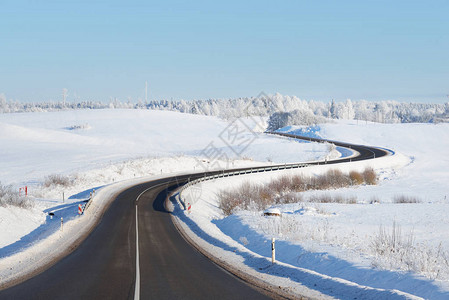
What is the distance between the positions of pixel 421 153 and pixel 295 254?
84459 mm

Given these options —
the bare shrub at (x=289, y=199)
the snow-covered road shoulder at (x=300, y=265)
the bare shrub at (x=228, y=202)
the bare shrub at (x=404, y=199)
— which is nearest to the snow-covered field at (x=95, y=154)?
the snow-covered road shoulder at (x=300, y=265)

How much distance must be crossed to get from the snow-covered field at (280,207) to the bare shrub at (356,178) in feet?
8.39

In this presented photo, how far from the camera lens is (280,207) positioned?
114 feet

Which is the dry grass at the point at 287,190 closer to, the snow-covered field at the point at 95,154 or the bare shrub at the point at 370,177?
the bare shrub at the point at 370,177

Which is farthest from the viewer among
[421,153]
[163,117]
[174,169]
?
[163,117]

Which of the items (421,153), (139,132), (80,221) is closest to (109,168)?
(80,221)

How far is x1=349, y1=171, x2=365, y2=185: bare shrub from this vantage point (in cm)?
5581

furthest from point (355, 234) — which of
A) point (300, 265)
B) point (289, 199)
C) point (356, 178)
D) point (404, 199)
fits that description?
point (356, 178)

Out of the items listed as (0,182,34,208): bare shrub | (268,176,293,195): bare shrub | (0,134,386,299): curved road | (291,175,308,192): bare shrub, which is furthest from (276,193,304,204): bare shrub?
(0,182,34,208): bare shrub

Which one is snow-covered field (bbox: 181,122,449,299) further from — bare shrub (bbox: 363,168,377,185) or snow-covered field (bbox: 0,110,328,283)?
snow-covered field (bbox: 0,110,328,283)

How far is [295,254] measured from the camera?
1556cm

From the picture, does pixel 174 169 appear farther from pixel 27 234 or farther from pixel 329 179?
pixel 27 234

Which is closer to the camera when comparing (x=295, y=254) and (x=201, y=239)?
(x=295, y=254)

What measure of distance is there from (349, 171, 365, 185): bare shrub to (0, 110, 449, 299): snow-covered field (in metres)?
2.56
